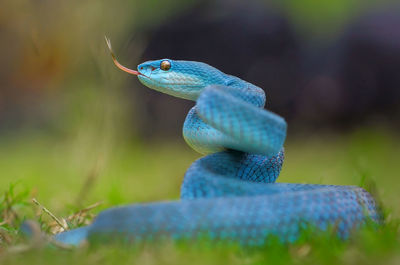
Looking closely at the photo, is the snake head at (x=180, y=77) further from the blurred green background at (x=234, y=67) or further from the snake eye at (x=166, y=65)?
the blurred green background at (x=234, y=67)

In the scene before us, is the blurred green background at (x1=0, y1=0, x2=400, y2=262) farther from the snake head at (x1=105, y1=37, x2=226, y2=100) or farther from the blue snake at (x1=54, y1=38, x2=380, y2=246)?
the blue snake at (x1=54, y1=38, x2=380, y2=246)

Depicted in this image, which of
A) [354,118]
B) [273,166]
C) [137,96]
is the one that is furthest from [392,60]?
[273,166]

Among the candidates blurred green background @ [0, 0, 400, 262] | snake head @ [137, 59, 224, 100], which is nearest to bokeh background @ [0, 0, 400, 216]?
blurred green background @ [0, 0, 400, 262]

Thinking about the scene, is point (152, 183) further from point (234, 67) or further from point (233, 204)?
point (234, 67)

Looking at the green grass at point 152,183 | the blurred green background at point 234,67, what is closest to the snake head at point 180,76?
the green grass at point 152,183

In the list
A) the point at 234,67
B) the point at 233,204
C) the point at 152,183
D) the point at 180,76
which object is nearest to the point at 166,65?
the point at 180,76

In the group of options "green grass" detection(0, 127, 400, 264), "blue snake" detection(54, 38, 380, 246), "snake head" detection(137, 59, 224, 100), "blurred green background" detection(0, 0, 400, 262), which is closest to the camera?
"green grass" detection(0, 127, 400, 264)

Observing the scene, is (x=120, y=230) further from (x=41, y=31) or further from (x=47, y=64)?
(x=47, y=64)
